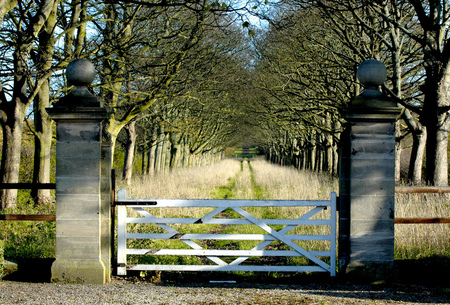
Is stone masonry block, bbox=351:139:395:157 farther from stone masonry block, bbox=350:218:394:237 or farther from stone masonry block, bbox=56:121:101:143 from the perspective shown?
stone masonry block, bbox=56:121:101:143

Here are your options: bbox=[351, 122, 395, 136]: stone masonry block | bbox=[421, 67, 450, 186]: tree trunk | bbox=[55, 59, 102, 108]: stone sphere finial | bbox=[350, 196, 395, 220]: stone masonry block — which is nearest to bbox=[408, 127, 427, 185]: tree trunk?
bbox=[421, 67, 450, 186]: tree trunk

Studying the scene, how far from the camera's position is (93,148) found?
18.8 feet

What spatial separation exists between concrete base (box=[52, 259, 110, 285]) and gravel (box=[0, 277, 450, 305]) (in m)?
0.13

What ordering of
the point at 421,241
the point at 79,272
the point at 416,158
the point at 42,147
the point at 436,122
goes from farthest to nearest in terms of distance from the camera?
1. the point at 416,158
2. the point at 42,147
3. the point at 436,122
4. the point at 421,241
5. the point at 79,272

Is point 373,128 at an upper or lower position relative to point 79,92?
lower

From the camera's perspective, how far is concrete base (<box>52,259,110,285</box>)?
5691 millimetres

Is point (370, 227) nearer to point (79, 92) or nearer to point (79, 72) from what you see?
point (79, 92)

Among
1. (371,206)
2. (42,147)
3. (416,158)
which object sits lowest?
Answer: (371,206)

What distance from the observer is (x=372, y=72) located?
18.9 feet

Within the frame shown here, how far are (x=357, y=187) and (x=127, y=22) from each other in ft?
26.0

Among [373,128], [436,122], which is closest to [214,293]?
[373,128]

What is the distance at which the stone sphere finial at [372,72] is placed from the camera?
18.9 feet

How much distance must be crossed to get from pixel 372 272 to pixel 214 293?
89.1 inches

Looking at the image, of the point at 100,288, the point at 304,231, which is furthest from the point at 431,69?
the point at 100,288
